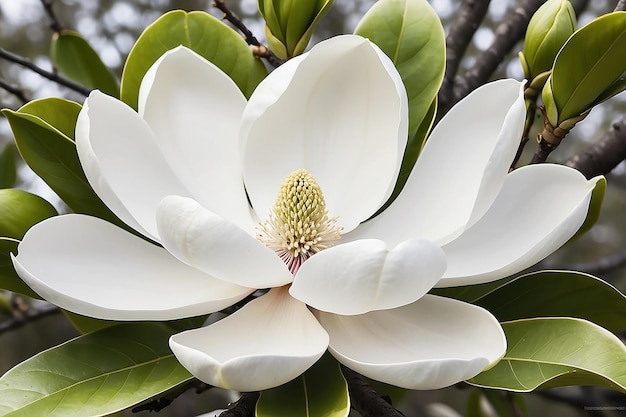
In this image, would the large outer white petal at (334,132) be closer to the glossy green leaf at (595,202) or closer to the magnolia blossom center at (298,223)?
the magnolia blossom center at (298,223)

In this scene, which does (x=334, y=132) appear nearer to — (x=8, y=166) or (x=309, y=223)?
(x=309, y=223)

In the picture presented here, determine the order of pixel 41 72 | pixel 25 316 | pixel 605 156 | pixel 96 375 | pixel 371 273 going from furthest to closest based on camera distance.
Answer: pixel 25 316 < pixel 41 72 < pixel 605 156 < pixel 96 375 < pixel 371 273

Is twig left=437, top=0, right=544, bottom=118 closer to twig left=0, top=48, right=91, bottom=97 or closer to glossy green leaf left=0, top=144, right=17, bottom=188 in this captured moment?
twig left=0, top=48, right=91, bottom=97

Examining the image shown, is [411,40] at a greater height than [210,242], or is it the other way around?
[411,40]

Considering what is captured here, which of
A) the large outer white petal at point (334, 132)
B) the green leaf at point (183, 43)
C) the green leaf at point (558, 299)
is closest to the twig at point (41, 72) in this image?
the green leaf at point (183, 43)

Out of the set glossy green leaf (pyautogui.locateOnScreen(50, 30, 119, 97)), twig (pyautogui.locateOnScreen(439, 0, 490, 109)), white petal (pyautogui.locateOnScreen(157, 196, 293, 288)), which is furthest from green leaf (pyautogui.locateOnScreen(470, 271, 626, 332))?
glossy green leaf (pyautogui.locateOnScreen(50, 30, 119, 97))

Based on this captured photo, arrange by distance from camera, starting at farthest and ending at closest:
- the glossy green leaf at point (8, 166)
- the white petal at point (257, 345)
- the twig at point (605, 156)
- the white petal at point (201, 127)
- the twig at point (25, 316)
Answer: the twig at point (25, 316), the glossy green leaf at point (8, 166), the twig at point (605, 156), the white petal at point (201, 127), the white petal at point (257, 345)

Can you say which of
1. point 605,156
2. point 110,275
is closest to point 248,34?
point 110,275
